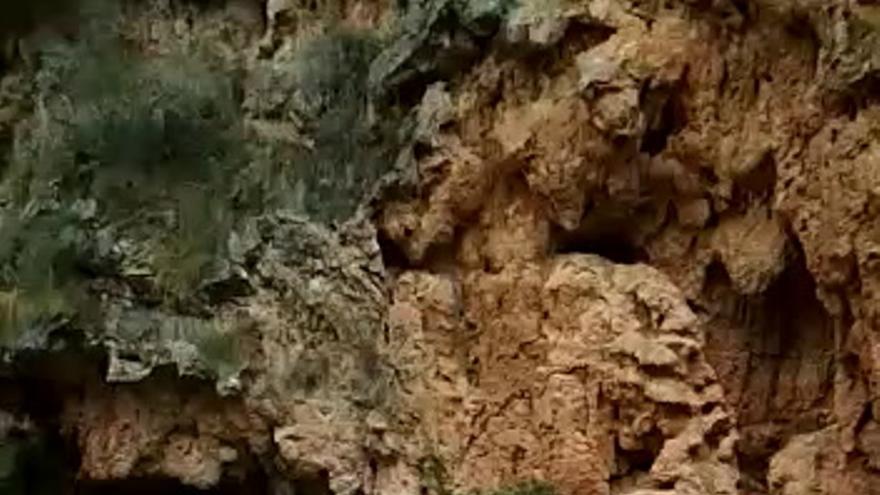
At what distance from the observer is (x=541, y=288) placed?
7.32 metres

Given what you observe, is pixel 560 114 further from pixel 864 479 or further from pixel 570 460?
pixel 864 479

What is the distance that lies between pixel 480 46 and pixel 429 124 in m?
0.47

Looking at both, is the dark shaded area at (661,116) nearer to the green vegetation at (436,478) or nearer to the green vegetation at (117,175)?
the green vegetation at (436,478)

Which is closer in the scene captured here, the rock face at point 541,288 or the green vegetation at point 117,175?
the rock face at point 541,288

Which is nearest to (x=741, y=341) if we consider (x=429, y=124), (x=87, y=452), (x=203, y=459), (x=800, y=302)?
(x=800, y=302)

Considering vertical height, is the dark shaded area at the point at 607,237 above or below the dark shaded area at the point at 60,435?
above

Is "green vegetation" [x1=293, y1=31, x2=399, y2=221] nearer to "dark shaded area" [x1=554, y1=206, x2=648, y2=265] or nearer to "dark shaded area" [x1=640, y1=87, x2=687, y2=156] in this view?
"dark shaded area" [x1=554, y1=206, x2=648, y2=265]

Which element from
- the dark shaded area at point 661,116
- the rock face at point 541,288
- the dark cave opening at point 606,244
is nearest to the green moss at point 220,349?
the rock face at point 541,288

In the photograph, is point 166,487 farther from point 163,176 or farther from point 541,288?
point 541,288

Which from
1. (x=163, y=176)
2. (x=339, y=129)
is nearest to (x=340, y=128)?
(x=339, y=129)

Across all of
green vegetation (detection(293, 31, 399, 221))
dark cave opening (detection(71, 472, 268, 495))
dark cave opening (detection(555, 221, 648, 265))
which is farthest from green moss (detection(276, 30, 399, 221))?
dark cave opening (detection(71, 472, 268, 495))

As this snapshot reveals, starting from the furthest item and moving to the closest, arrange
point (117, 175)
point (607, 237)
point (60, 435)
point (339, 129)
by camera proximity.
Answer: point (117, 175), point (60, 435), point (339, 129), point (607, 237)

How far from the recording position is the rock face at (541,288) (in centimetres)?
682

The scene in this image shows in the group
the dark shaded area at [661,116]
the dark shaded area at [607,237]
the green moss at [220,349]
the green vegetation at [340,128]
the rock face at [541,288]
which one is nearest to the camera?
the rock face at [541,288]
